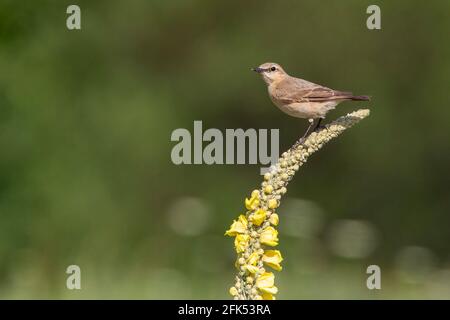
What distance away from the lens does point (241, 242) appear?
2713 millimetres

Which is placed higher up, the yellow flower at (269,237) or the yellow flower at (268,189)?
the yellow flower at (268,189)

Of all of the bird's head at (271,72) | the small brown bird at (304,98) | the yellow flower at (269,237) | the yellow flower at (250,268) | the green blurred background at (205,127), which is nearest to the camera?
the yellow flower at (250,268)

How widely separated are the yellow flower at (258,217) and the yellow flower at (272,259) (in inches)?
4.0

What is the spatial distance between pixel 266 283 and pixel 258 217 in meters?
0.21

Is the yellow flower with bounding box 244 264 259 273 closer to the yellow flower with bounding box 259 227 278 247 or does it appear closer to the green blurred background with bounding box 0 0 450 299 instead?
the yellow flower with bounding box 259 227 278 247

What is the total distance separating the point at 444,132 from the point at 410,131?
556mm

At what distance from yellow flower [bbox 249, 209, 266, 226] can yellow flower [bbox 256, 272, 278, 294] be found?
17cm

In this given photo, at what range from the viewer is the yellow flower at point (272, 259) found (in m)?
2.74

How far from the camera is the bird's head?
6.60 meters

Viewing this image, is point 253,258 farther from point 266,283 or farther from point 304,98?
point 304,98

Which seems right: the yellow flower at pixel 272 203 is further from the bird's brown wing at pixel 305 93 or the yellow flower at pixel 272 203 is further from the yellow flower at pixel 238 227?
the bird's brown wing at pixel 305 93

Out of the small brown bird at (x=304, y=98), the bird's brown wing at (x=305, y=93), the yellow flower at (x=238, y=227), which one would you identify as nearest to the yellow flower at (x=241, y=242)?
the yellow flower at (x=238, y=227)

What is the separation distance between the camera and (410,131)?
1491 cm

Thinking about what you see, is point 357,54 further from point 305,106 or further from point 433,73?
point 305,106
